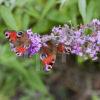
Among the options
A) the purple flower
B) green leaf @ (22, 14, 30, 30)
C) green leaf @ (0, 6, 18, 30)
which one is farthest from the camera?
green leaf @ (22, 14, 30, 30)

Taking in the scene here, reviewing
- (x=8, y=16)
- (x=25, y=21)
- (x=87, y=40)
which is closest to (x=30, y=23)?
(x=25, y=21)

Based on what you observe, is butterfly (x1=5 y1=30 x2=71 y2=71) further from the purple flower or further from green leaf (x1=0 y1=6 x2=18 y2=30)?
green leaf (x1=0 y1=6 x2=18 y2=30)

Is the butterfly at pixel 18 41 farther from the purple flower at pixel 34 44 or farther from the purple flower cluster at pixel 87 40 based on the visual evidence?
the purple flower cluster at pixel 87 40

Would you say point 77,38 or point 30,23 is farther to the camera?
point 30,23

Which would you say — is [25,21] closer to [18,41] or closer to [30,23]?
[30,23]

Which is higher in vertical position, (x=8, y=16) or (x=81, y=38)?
(x=8, y=16)

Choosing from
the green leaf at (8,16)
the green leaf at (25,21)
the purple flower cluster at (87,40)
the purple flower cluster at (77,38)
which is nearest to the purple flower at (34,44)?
the purple flower cluster at (77,38)

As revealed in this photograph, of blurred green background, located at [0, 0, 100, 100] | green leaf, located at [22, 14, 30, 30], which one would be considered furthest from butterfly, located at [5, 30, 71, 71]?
green leaf, located at [22, 14, 30, 30]

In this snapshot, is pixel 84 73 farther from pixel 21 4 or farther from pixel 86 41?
pixel 86 41
